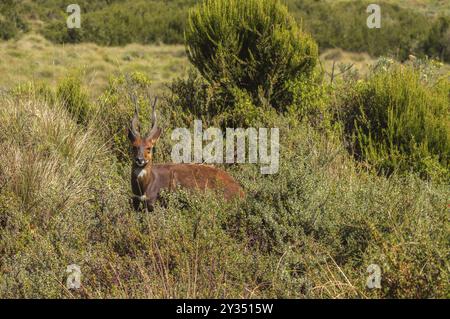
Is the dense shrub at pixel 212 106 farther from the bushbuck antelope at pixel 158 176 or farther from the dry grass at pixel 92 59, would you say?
the dry grass at pixel 92 59

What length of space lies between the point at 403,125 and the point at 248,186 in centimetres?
340

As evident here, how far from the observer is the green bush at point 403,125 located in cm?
869

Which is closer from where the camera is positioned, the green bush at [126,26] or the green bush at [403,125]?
the green bush at [403,125]

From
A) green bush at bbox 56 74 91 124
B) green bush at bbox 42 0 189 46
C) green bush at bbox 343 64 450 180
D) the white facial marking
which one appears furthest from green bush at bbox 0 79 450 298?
Answer: green bush at bbox 42 0 189 46

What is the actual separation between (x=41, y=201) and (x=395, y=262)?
142 inches

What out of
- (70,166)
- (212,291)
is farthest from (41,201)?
(212,291)

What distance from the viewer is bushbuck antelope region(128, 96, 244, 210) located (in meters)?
6.48

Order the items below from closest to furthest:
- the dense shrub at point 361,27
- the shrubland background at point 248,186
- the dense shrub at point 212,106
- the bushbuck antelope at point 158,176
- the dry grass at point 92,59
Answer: the shrubland background at point 248,186 < the bushbuck antelope at point 158,176 < the dense shrub at point 212,106 < the dry grass at point 92,59 < the dense shrub at point 361,27

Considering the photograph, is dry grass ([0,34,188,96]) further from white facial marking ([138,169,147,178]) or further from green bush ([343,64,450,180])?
white facial marking ([138,169,147,178])

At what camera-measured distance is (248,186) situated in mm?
6633

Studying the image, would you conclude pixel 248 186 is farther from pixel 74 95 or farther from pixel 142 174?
pixel 74 95

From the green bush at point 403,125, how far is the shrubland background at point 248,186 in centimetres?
3

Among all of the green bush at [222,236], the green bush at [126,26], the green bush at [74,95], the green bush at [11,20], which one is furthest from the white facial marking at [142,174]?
the green bush at [11,20]

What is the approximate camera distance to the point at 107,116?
948 centimetres
